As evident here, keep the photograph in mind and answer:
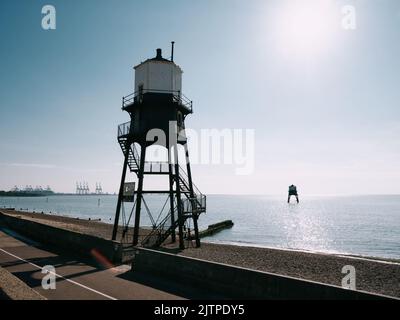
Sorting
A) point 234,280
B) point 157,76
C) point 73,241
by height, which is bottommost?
point 73,241

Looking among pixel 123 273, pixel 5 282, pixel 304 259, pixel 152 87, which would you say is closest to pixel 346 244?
pixel 304 259

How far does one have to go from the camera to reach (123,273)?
14.2m

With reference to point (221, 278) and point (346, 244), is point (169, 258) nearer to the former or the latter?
point (221, 278)

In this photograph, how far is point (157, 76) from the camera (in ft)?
73.2

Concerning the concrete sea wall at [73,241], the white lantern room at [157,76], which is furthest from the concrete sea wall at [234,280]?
the white lantern room at [157,76]

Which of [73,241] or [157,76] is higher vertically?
[157,76]

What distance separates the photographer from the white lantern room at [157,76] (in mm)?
22219

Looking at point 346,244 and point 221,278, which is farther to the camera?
point 346,244

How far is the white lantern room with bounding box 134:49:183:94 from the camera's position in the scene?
22219mm

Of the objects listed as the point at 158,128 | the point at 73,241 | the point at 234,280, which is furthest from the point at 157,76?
the point at 234,280

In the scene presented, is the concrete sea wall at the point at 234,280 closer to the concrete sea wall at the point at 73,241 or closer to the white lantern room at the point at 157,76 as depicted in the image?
the concrete sea wall at the point at 73,241

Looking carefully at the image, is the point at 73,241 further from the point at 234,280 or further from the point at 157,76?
the point at 234,280

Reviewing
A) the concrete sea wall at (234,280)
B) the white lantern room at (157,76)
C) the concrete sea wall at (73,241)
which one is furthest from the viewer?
the white lantern room at (157,76)
